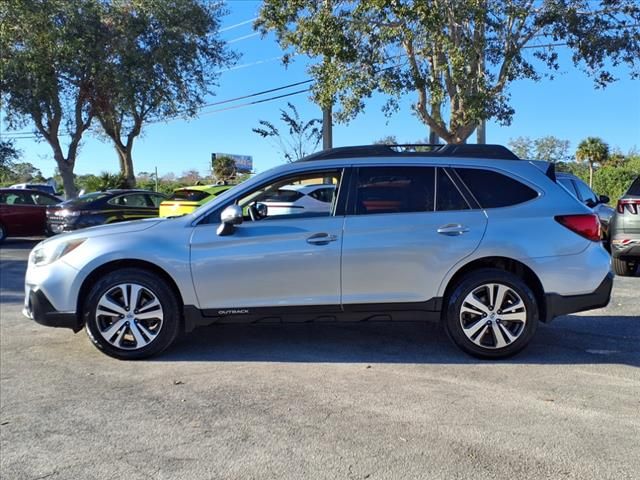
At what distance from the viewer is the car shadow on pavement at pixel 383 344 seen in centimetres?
514

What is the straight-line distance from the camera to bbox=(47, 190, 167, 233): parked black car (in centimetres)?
1363

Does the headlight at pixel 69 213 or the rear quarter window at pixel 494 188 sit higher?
the rear quarter window at pixel 494 188

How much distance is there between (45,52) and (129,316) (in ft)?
52.4

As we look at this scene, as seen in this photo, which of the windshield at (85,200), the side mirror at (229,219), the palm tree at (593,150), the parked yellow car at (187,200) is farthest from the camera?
the palm tree at (593,150)

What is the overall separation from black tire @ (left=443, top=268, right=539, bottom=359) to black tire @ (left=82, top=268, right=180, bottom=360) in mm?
2376

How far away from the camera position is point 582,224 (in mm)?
4988

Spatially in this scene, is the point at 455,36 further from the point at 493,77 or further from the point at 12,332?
the point at 12,332

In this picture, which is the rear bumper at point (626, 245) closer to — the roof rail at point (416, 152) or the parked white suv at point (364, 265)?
the parked white suv at point (364, 265)

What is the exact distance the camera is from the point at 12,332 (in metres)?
6.29

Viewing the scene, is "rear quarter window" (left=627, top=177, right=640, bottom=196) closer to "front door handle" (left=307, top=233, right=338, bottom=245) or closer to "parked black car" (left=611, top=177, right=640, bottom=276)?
"parked black car" (left=611, top=177, right=640, bottom=276)

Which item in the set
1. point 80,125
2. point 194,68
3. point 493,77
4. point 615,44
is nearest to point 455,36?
point 493,77

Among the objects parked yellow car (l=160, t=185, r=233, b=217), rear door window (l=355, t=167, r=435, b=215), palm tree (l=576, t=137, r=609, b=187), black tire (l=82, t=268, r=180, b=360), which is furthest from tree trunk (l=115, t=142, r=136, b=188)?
palm tree (l=576, t=137, r=609, b=187)

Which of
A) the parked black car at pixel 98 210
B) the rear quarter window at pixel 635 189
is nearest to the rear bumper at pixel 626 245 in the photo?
the rear quarter window at pixel 635 189

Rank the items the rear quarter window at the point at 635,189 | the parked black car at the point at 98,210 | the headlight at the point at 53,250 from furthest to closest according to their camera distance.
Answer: the parked black car at the point at 98,210 → the rear quarter window at the point at 635,189 → the headlight at the point at 53,250
